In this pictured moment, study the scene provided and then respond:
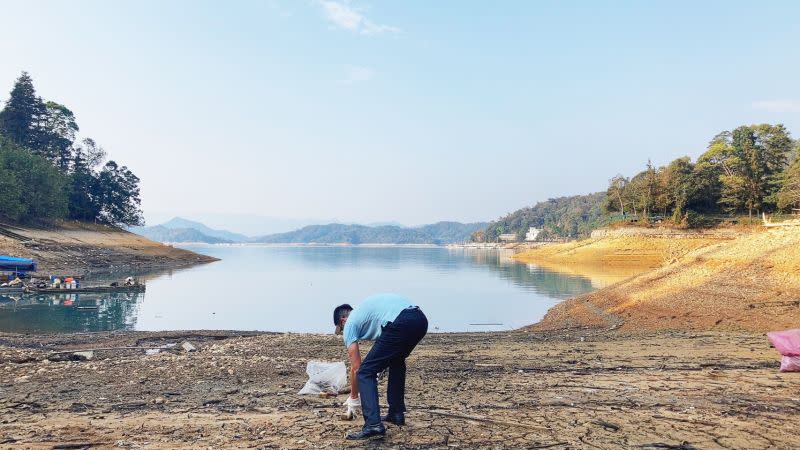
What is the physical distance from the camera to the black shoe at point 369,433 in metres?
5.47

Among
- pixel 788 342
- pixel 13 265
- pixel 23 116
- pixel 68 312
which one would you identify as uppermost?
pixel 23 116

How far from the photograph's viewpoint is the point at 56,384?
28.3 feet

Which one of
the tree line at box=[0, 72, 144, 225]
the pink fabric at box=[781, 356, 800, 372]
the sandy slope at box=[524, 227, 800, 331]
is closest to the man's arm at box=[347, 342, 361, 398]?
the pink fabric at box=[781, 356, 800, 372]

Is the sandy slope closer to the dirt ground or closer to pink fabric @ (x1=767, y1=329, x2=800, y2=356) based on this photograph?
the dirt ground

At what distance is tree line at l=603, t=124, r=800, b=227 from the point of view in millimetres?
66312

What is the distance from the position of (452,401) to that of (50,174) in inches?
2941

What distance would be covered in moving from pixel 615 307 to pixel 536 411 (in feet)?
62.6

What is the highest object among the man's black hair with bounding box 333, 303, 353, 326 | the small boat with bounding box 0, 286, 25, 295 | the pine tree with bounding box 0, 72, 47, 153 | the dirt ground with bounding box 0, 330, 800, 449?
the pine tree with bounding box 0, 72, 47, 153

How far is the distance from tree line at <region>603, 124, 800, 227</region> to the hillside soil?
72361 millimetres

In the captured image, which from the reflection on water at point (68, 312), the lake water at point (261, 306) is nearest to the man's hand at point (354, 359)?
the lake water at point (261, 306)

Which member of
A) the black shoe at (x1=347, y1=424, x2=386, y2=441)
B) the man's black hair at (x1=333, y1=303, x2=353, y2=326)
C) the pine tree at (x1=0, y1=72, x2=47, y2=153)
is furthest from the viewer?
the pine tree at (x1=0, y1=72, x2=47, y2=153)

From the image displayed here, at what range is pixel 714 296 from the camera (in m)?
20.9

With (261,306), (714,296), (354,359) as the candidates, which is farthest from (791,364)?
(261,306)

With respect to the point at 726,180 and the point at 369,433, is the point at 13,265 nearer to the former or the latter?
the point at 369,433
